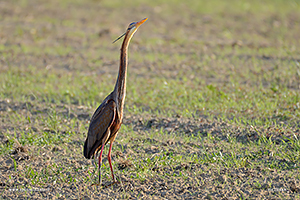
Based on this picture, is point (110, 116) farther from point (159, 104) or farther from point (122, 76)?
point (159, 104)

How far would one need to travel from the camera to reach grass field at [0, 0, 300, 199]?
4176 mm

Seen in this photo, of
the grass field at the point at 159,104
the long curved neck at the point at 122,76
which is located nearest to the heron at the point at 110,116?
the long curved neck at the point at 122,76

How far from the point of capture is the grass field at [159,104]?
164 inches

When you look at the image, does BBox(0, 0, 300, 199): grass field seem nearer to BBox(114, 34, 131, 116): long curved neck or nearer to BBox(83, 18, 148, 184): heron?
BBox(83, 18, 148, 184): heron

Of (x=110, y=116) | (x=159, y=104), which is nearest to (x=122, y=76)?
(x=110, y=116)

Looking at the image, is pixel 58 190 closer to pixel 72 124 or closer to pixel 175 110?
pixel 72 124

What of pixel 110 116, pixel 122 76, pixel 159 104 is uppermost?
pixel 122 76

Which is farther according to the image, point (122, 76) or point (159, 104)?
point (159, 104)

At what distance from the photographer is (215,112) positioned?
606 cm

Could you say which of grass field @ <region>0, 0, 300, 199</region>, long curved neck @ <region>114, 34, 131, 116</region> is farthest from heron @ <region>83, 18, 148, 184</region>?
grass field @ <region>0, 0, 300, 199</region>

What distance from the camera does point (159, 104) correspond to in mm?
6492

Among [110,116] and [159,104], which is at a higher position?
[110,116]

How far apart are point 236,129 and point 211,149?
62 centimetres

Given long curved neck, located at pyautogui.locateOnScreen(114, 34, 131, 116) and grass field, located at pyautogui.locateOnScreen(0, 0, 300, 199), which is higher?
long curved neck, located at pyautogui.locateOnScreen(114, 34, 131, 116)
